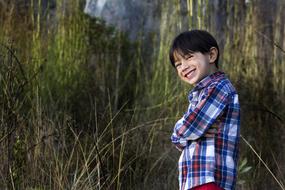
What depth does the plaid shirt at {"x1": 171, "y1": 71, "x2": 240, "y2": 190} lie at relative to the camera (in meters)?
1.80

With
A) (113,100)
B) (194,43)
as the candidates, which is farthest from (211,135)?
(113,100)

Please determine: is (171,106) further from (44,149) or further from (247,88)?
(44,149)

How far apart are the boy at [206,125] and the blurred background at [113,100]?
0.47m

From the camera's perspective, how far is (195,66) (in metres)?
1.87

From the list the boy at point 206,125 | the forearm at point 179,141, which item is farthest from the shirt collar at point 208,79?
the forearm at point 179,141

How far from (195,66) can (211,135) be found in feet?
0.67

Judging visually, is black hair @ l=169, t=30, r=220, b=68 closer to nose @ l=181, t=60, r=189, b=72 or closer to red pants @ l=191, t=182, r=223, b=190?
nose @ l=181, t=60, r=189, b=72

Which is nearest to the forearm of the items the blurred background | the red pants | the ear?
the red pants

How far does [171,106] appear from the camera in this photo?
328 centimetres

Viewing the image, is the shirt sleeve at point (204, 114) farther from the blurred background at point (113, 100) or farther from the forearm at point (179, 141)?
the blurred background at point (113, 100)

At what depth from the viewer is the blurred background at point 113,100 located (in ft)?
8.64

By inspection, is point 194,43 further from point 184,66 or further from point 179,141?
point 179,141

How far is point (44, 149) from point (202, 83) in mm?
1127

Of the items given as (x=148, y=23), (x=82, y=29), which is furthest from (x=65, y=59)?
(x=148, y=23)
